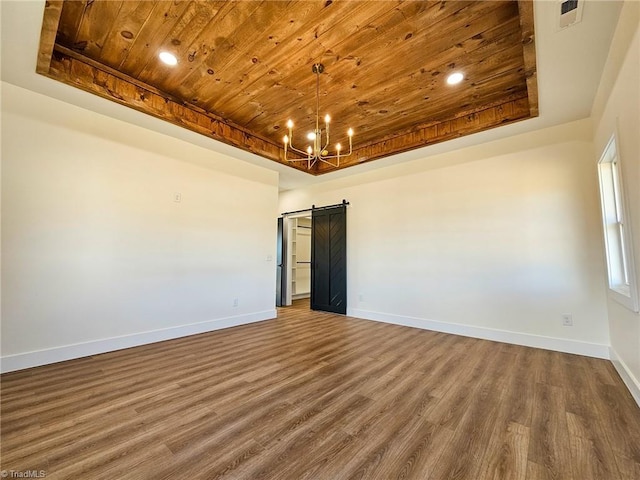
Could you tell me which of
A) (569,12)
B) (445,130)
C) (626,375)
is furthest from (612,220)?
(569,12)

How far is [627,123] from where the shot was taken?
6.77 feet

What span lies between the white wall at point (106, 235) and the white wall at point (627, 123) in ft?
14.8

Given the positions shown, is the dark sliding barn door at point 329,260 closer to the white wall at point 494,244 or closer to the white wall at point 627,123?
the white wall at point 494,244

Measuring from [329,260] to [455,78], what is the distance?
12.3 ft

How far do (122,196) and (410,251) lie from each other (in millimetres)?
4277

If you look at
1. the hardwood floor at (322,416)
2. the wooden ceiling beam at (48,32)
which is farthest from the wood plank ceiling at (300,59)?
the hardwood floor at (322,416)

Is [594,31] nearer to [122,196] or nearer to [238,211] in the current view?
[238,211]

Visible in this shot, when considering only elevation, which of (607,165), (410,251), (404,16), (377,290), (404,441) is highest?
(404,16)

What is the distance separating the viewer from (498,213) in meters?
3.76

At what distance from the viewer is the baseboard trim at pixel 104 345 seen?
2.66 meters

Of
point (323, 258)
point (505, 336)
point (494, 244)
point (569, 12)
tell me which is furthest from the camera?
point (323, 258)

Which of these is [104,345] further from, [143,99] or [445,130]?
[445,130]

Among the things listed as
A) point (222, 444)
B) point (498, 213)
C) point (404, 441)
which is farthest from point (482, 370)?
point (222, 444)

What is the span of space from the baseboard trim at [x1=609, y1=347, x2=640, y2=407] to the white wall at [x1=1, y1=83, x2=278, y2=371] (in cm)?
451
